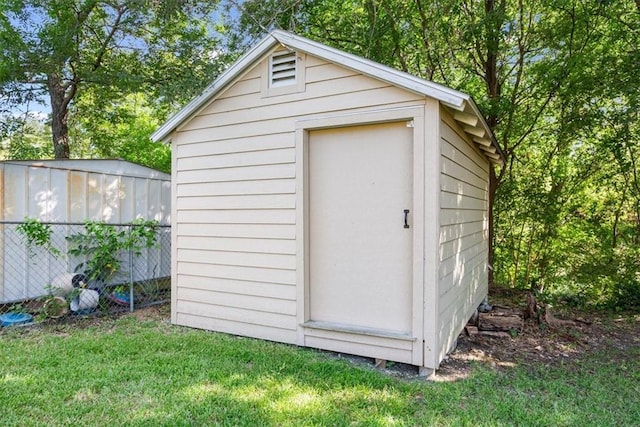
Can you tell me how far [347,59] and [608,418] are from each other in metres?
3.28

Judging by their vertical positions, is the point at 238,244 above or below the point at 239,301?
above

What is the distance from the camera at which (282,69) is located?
3951 millimetres

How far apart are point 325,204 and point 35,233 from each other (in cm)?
334

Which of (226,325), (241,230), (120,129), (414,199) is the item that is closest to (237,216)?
(241,230)

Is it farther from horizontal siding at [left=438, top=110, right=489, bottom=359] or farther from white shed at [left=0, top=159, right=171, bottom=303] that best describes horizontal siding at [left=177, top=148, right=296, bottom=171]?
white shed at [left=0, top=159, right=171, bottom=303]

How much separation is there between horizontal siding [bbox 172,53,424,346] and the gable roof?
0.33 feet

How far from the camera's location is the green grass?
253cm

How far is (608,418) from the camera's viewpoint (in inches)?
104

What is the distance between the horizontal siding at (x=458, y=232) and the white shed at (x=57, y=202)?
4.30 meters

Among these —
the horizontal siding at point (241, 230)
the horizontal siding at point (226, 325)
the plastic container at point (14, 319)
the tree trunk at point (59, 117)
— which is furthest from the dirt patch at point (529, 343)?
the tree trunk at point (59, 117)

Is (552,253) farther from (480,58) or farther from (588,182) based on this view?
(480,58)

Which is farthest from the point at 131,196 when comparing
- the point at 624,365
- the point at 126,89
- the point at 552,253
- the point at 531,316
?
the point at 552,253

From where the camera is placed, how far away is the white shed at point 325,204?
3307mm

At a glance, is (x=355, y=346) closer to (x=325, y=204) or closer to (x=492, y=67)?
(x=325, y=204)
